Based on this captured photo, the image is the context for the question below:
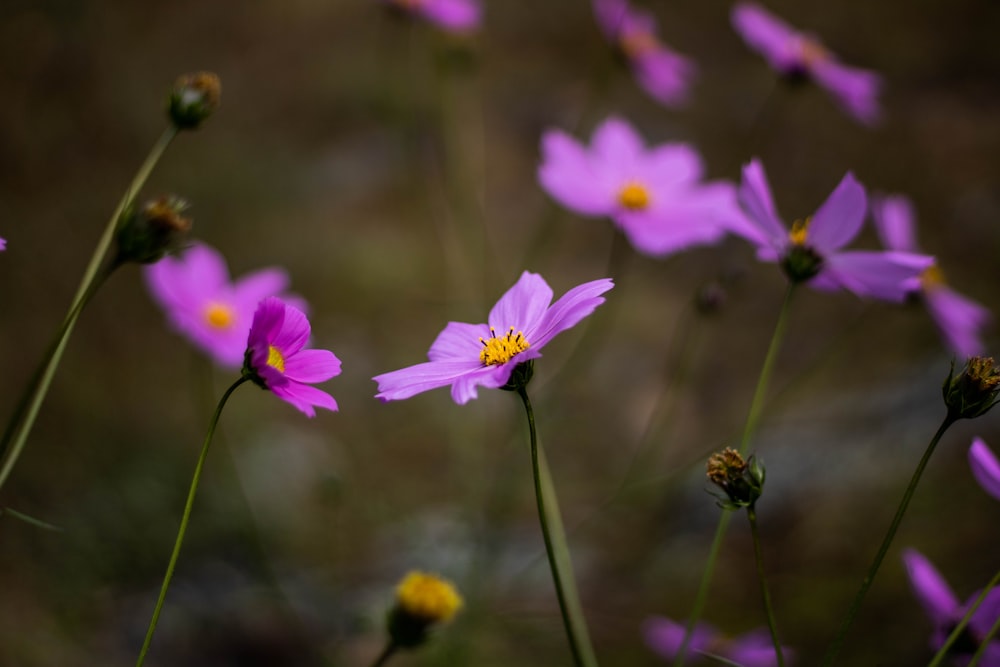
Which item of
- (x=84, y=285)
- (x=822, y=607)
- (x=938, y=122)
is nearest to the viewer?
(x=84, y=285)

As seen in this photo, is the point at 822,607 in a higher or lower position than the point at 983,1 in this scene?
lower

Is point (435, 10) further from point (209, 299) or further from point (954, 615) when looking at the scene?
point (954, 615)

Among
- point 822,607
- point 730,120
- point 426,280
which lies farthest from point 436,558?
point 730,120

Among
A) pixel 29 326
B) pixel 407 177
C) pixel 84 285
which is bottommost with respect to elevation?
pixel 84 285

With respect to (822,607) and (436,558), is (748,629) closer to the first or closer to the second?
(822,607)

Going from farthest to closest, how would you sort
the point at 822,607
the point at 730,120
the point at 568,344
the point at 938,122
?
the point at 730,120 → the point at 938,122 → the point at 568,344 → the point at 822,607

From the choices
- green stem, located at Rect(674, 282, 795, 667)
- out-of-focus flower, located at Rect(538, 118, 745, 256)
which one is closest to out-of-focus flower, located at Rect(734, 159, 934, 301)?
green stem, located at Rect(674, 282, 795, 667)

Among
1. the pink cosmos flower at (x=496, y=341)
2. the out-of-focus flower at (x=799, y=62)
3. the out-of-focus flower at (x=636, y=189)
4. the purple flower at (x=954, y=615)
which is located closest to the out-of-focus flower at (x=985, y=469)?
the purple flower at (x=954, y=615)
